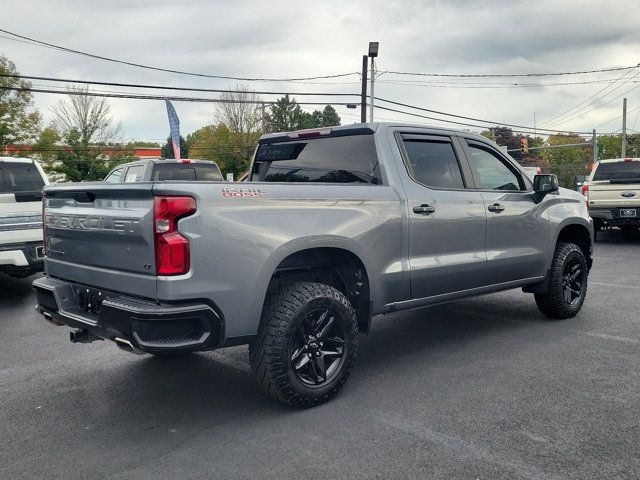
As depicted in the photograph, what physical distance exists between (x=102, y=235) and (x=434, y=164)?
2.73 metres

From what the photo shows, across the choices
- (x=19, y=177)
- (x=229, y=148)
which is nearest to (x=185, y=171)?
(x=19, y=177)

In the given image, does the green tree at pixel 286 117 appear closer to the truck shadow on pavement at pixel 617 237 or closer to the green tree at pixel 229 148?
the green tree at pixel 229 148

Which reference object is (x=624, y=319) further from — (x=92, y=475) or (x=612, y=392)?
(x=92, y=475)

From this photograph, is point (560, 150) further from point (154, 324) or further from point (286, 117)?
point (154, 324)

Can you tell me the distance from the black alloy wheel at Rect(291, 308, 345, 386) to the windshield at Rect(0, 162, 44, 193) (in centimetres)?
626

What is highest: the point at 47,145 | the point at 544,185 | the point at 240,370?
the point at 47,145

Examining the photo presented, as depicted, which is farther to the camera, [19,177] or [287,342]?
[19,177]

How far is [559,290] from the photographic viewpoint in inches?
232

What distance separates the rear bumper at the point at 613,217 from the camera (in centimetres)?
1251

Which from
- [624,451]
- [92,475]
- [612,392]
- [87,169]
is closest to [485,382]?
[612,392]

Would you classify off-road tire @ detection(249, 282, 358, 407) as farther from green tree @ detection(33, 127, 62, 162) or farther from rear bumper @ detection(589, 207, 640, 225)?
green tree @ detection(33, 127, 62, 162)

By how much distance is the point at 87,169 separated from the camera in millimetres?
47625

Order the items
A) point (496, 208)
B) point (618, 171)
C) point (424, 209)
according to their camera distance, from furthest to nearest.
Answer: point (618, 171) → point (496, 208) → point (424, 209)

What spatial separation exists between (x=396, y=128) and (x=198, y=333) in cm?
237
